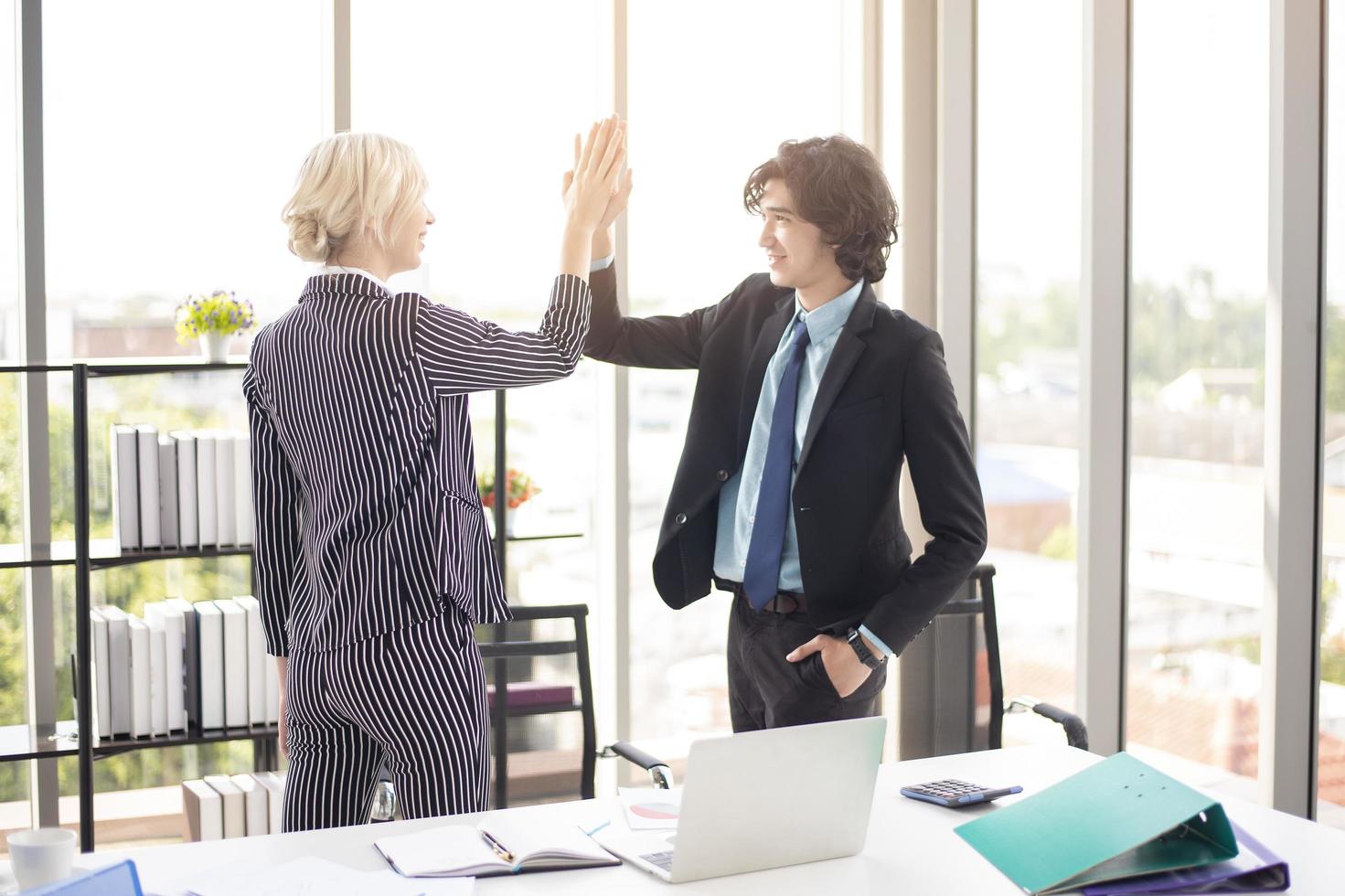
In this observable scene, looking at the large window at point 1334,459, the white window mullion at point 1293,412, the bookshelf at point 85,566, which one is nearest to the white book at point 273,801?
the bookshelf at point 85,566

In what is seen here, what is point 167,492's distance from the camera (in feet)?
9.61

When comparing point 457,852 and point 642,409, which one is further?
point 642,409

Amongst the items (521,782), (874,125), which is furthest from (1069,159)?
(521,782)

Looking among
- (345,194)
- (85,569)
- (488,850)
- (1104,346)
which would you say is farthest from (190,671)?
(1104,346)

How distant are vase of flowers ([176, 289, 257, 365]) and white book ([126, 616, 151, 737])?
0.67 metres

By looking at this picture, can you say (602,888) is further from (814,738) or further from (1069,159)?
(1069,159)

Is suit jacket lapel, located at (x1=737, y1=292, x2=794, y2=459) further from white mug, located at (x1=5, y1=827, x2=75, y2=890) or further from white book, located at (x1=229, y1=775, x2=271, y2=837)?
white book, located at (x1=229, y1=775, x2=271, y2=837)

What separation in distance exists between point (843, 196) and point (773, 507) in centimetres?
57

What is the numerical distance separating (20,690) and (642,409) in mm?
1862

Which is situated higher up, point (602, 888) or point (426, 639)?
point (426, 639)

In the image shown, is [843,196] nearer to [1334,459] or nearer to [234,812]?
[1334,459]

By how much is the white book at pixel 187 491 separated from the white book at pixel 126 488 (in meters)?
0.09

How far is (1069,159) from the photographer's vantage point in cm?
351

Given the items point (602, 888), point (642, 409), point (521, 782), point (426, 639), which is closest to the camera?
point (602, 888)
